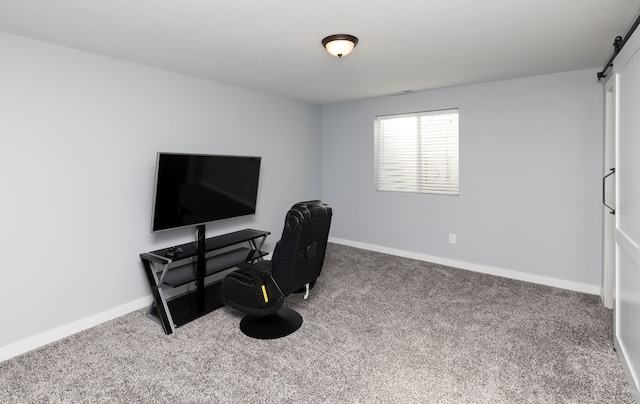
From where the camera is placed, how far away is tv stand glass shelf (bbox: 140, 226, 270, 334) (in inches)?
118

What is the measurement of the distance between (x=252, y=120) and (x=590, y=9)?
3415 mm

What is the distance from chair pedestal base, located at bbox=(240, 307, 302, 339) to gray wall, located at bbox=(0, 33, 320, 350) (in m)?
1.22

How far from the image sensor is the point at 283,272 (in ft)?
8.45

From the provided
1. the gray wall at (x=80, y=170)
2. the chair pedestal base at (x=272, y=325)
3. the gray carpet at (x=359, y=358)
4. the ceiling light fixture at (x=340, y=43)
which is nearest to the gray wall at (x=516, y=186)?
the gray carpet at (x=359, y=358)

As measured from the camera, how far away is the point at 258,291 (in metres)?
2.59

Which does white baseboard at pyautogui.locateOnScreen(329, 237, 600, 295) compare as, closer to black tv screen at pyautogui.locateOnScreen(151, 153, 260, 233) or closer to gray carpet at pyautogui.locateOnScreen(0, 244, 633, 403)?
gray carpet at pyautogui.locateOnScreen(0, 244, 633, 403)

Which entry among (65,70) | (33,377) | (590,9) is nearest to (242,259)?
(33,377)

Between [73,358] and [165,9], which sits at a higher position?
[165,9]

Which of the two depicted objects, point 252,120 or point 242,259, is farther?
point 252,120

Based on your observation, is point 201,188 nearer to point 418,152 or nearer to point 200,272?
point 200,272

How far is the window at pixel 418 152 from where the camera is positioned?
4.54 meters

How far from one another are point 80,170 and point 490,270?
4513mm

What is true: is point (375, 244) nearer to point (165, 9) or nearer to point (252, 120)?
point (252, 120)

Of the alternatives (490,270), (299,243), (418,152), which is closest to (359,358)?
(299,243)
